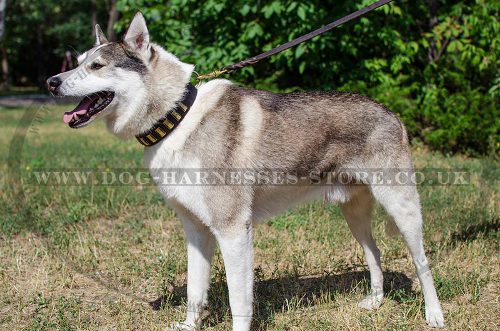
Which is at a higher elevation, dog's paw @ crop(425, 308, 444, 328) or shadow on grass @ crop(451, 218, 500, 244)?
dog's paw @ crop(425, 308, 444, 328)

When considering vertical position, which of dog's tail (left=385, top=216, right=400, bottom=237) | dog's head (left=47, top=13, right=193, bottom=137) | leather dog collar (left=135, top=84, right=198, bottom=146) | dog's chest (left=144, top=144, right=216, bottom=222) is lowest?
dog's tail (left=385, top=216, right=400, bottom=237)

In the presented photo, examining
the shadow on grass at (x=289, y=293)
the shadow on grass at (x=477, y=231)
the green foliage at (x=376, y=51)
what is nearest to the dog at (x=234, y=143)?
the shadow on grass at (x=289, y=293)

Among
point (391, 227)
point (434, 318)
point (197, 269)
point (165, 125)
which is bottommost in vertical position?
point (434, 318)

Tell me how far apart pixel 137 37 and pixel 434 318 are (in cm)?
286

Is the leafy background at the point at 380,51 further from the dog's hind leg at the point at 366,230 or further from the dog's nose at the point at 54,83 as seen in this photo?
the dog's nose at the point at 54,83

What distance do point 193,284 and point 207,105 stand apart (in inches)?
51.4

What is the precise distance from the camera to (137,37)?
3391 millimetres

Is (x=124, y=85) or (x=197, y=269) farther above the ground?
(x=124, y=85)

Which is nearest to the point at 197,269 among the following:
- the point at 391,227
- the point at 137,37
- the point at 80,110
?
the point at 80,110

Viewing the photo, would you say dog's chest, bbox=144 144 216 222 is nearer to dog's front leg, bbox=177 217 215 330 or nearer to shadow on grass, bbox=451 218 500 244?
dog's front leg, bbox=177 217 215 330

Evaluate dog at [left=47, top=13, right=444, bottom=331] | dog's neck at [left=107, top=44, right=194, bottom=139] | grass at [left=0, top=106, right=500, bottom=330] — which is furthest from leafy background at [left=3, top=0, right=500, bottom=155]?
dog's neck at [left=107, top=44, right=194, bottom=139]

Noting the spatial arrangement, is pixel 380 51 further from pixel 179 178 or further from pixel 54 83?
pixel 54 83

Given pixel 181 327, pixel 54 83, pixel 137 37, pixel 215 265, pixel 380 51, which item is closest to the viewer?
pixel 54 83

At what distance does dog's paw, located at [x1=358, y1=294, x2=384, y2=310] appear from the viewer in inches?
159
